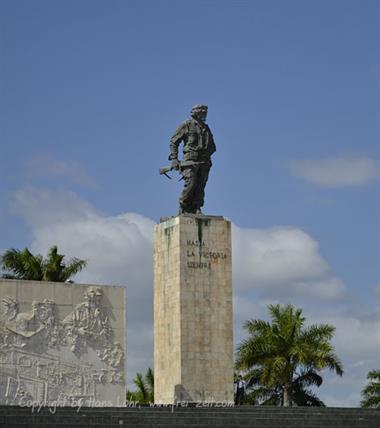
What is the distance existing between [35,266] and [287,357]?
7.72 metres

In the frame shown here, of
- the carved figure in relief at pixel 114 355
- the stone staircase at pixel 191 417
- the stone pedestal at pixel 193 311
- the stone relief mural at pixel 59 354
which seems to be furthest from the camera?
the stone pedestal at pixel 193 311

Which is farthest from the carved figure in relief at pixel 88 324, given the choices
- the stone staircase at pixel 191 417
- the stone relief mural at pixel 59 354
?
the stone staircase at pixel 191 417

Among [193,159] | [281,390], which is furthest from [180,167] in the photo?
[281,390]

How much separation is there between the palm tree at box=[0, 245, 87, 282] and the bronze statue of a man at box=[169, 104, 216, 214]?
7.28 metres

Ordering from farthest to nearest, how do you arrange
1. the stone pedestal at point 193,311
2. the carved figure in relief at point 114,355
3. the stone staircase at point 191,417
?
the stone pedestal at point 193,311 → the carved figure in relief at point 114,355 → the stone staircase at point 191,417

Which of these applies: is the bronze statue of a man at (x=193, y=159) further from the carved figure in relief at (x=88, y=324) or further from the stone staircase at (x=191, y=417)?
the stone staircase at (x=191, y=417)

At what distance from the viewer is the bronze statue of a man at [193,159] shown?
3036cm

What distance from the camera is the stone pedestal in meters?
29.1

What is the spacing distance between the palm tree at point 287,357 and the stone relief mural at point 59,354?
7.94m

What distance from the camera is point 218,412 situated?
26.3 metres

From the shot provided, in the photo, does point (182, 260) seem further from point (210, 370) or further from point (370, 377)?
point (370, 377)

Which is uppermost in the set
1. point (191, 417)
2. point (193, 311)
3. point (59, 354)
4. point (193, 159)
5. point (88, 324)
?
point (193, 159)

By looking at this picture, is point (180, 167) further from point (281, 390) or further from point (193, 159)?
point (281, 390)

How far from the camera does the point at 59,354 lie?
28.2m
